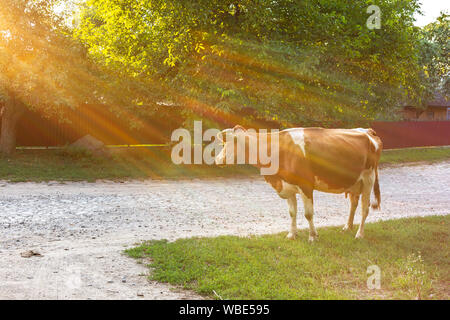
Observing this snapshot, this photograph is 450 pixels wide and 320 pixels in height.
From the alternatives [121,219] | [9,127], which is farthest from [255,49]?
[9,127]

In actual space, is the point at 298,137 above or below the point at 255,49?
below

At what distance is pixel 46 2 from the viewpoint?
63.6ft

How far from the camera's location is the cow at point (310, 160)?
26.5 ft

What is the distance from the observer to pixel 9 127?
69.3 ft

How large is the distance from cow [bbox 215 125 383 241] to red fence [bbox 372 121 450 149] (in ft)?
81.5

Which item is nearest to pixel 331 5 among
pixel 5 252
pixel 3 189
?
pixel 3 189

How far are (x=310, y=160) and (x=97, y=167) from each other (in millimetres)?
12893

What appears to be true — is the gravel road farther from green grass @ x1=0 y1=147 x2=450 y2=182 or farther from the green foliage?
the green foliage

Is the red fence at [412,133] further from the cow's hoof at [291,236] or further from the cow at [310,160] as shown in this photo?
the cow's hoof at [291,236]

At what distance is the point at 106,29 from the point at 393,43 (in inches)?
527

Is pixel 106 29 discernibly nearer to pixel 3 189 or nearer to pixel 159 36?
pixel 159 36

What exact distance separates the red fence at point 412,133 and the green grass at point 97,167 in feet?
50.1

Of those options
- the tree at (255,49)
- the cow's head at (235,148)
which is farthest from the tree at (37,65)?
the cow's head at (235,148)

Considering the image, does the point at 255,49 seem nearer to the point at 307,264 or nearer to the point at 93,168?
the point at 93,168
